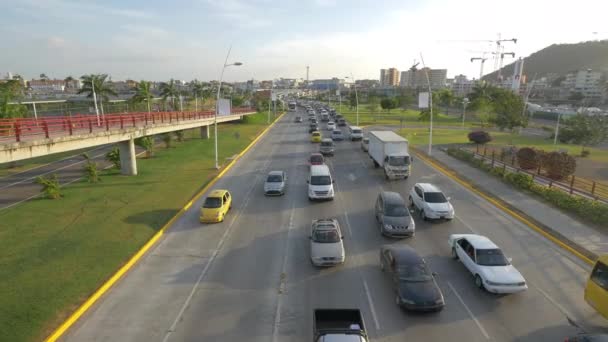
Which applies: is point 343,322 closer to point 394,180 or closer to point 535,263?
point 535,263

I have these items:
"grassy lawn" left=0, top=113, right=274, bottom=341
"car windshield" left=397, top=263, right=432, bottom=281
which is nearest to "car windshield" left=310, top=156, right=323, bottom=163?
"grassy lawn" left=0, top=113, right=274, bottom=341

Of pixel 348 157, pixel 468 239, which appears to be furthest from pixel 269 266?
pixel 348 157

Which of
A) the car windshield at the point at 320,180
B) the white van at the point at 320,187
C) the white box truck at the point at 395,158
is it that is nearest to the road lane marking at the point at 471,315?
the white van at the point at 320,187

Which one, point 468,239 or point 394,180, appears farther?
point 394,180

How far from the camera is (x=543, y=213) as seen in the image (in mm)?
21562

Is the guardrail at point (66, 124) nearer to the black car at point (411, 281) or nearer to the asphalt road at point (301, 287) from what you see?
the asphalt road at point (301, 287)

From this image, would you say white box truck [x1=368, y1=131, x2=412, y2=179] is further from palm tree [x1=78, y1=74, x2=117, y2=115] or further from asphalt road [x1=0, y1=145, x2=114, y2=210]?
palm tree [x1=78, y1=74, x2=117, y2=115]

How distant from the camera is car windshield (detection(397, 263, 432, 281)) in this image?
12938 mm

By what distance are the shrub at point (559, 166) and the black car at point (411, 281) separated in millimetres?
20185

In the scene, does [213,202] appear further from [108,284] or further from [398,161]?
[398,161]

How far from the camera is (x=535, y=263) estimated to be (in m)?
16.0

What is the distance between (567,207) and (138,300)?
77.8 ft

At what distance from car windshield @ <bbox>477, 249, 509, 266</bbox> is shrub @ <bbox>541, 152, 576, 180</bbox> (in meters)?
17.8

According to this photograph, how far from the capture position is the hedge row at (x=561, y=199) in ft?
65.7
